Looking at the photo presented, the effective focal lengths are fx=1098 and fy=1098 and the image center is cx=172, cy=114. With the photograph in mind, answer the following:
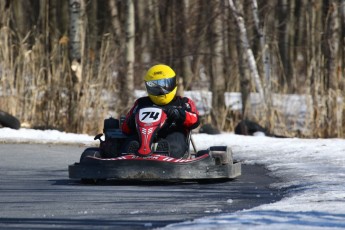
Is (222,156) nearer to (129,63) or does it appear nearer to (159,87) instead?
(159,87)

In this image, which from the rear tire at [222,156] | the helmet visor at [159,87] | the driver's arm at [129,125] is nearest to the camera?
the rear tire at [222,156]

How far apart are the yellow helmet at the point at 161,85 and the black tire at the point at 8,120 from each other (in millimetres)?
6654

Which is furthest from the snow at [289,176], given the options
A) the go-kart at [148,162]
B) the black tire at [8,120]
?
the go-kart at [148,162]

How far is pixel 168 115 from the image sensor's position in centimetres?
1238

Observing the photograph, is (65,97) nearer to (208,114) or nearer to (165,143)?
(208,114)

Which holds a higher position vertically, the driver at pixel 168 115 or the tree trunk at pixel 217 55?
the tree trunk at pixel 217 55

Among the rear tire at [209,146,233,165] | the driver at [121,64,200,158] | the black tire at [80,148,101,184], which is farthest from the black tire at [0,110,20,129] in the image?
the rear tire at [209,146,233,165]

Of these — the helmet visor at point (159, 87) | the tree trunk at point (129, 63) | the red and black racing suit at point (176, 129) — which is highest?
the tree trunk at point (129, 63)

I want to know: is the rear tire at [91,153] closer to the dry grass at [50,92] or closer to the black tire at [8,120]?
the black tire at [8,120]

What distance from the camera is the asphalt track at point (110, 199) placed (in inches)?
328

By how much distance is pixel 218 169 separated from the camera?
11898 millimetres

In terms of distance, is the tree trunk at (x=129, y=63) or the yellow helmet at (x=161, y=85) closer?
the yellow helmet at (x=161, y=85)

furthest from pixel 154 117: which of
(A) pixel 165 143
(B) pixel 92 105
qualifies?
(B) pixel 92 105

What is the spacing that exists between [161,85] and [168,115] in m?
0.51
